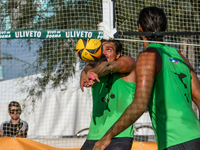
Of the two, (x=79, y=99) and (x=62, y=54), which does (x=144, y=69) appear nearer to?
(x=79, y=99)

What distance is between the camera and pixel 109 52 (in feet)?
10.8

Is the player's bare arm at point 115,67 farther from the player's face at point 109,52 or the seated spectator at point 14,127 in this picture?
the seated spectator at point 14,127

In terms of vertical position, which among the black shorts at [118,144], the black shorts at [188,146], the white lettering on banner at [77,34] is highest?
the white lettering on banner at [77,34]

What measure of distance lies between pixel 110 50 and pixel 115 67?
2.05 feet

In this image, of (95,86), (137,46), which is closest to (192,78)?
(95,86)

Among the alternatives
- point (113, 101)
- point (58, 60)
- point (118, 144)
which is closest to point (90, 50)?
point (113, 101)

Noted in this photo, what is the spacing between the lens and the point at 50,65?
930cm

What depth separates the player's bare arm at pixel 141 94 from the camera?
173cm

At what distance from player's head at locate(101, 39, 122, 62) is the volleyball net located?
452 cm

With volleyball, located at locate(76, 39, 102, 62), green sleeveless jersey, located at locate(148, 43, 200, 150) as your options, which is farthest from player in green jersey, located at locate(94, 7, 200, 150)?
volleyball, located at locate(76, 39, 102, 62)

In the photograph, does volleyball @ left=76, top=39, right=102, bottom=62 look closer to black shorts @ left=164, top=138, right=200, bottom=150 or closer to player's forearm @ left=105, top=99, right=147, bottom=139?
player's forearm @ left=105, top=99, right=147, bottom=139

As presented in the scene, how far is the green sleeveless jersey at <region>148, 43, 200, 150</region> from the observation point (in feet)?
5.92

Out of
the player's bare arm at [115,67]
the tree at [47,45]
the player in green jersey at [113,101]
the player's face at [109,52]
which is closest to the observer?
the player's bare arm at [115,67]

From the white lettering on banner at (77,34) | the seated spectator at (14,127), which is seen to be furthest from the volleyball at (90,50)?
the seated spectator at (14,127)
